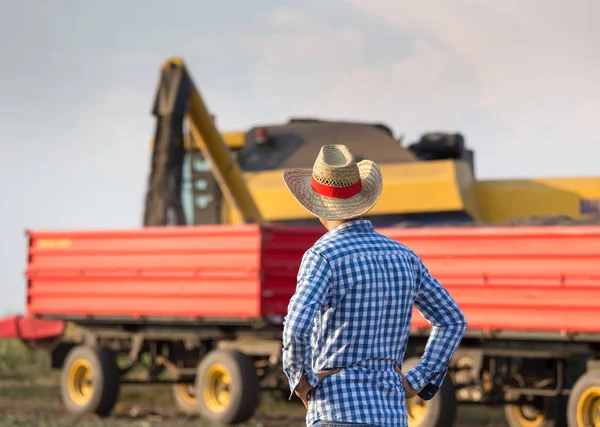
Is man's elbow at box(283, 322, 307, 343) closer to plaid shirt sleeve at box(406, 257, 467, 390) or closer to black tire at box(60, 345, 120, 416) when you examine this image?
plaid shirt sleeve at box(406, 257, 467, 390)

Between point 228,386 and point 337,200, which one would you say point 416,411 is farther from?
point 337,200

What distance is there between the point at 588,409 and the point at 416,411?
5.59 ft

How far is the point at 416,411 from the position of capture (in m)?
11.1

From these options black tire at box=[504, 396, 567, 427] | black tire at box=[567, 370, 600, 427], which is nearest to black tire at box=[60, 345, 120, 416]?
black tire at box=[504, 396, 567, 427]

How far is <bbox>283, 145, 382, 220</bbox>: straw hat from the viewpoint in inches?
160

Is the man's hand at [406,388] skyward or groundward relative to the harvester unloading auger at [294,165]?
groundward

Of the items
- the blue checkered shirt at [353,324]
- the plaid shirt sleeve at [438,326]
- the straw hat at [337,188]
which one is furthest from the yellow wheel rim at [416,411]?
the straw hat at [337,188]

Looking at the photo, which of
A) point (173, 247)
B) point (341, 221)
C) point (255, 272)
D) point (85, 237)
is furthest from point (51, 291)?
point (341, 221)

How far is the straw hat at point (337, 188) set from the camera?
13.3 ft

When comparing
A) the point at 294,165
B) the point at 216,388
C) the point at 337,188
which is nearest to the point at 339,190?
the point at 337,188

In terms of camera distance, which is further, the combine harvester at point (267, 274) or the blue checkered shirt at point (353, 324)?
the combine harvester at point (267, 274)

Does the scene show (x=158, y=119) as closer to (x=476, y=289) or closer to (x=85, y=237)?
(x=85, y=237)

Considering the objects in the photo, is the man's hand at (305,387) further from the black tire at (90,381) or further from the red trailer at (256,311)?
the black tire at (90,381)

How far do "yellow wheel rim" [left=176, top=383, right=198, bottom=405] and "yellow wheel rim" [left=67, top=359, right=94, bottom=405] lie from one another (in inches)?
53.2
